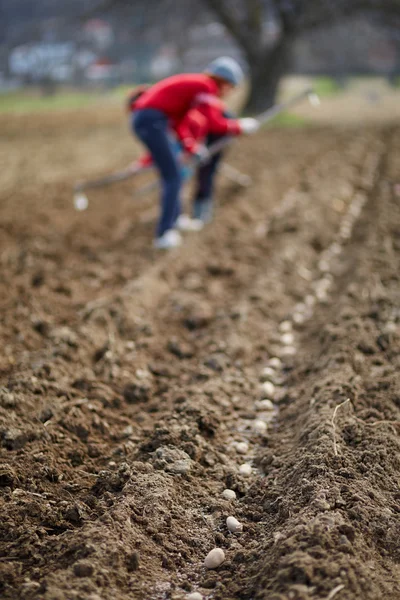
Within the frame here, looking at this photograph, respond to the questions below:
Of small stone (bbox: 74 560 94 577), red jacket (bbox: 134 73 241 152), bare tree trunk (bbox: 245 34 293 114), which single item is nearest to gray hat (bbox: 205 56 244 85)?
red jacket (bbox: 134 73 241 152)

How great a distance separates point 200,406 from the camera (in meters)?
3.62

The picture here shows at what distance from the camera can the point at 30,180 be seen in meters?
9.75

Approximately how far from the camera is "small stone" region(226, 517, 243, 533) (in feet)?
9.43

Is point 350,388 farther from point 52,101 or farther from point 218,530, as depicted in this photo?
point 52,101

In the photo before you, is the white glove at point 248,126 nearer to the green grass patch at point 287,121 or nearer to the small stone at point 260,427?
the small stone at point 260,427

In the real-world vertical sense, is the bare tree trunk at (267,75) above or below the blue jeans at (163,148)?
below

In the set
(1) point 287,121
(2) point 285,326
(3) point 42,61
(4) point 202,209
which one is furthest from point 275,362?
(3) point 42,61

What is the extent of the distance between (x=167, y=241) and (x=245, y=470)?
3.39 m

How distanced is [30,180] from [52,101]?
18.2m

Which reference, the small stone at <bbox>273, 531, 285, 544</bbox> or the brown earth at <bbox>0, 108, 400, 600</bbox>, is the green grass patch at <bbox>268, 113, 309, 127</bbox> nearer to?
the brown earth at <bbox>0, 108, 400, 600</bbox>

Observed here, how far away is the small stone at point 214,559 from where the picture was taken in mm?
2668

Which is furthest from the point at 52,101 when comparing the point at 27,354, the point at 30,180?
the point at 27,354

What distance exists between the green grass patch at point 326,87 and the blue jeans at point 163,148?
2848cm

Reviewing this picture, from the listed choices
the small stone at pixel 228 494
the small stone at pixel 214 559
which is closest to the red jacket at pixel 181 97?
the small stone at pixel 228 494
